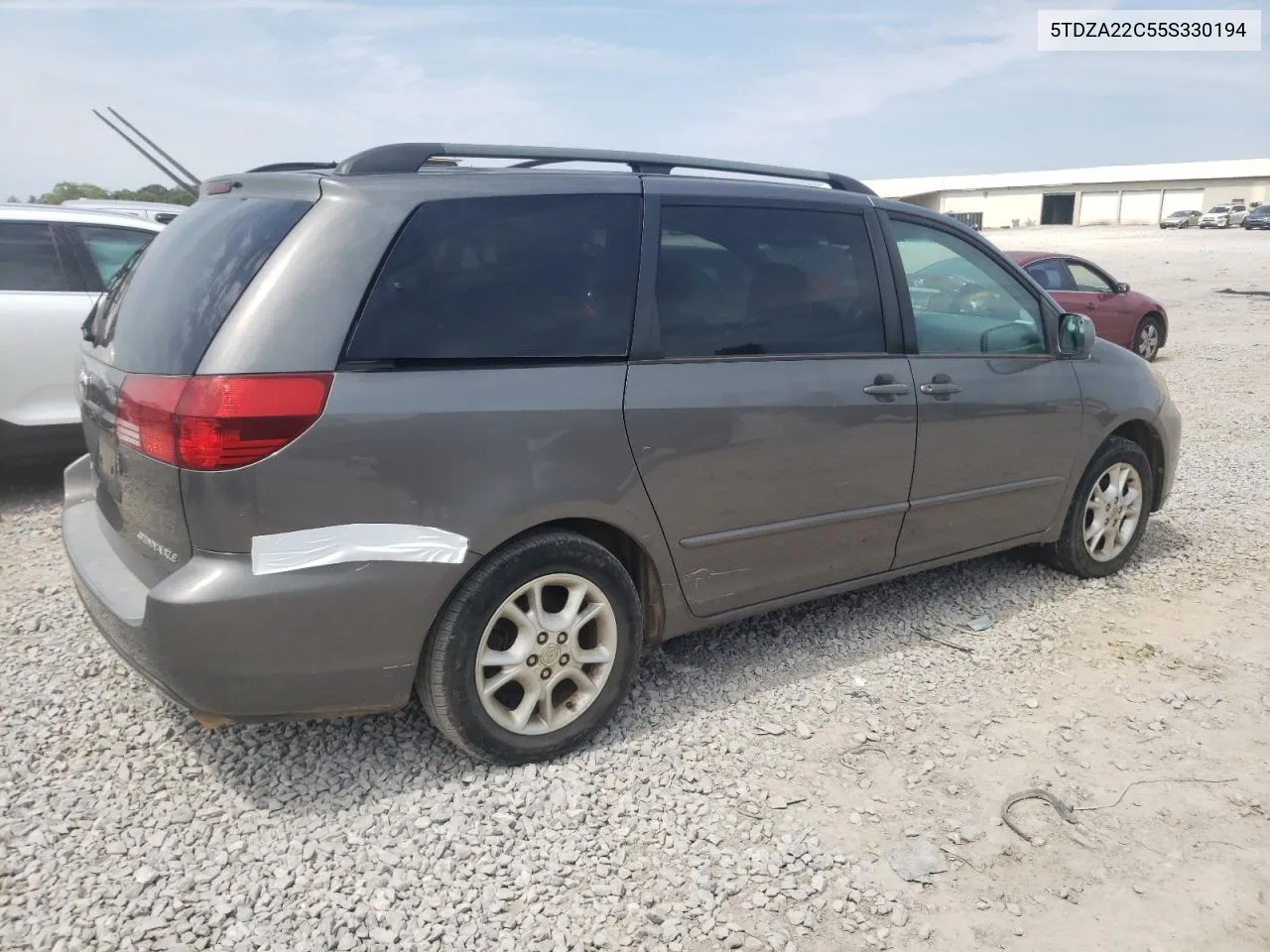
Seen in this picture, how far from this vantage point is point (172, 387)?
253 cm

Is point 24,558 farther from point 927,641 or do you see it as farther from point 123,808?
point 927,641

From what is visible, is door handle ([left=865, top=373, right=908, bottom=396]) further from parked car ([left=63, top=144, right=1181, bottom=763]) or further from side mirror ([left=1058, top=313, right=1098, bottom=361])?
side mirror ([left=1058, top=313, right=1098, bottom=361])

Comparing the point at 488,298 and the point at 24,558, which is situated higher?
the point at 488,298

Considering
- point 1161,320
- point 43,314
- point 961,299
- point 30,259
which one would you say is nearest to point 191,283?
point 961,299

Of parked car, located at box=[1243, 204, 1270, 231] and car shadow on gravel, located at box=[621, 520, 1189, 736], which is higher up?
parked car, located at box=[1243, 204, 1270, 231]

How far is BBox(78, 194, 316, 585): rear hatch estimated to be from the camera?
2.46 m

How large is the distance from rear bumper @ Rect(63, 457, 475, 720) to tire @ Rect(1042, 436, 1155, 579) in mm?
3207

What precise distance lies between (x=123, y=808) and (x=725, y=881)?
5.70 feet

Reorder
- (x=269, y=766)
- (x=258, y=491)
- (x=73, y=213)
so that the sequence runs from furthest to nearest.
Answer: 1. (x=73, y=213)
2. (x=269, y=766)
3. (x=258, y=491)

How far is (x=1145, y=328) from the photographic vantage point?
12680mm

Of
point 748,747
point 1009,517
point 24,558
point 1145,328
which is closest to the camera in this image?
point 748,747

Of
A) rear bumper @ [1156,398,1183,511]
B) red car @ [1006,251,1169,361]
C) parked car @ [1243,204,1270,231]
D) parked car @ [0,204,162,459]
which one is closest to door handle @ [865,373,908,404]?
rear bumper @ [1156,398,1183,511]

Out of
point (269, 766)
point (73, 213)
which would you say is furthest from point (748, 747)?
point (73, 213)

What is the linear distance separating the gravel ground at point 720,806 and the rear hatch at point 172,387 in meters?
0.74
